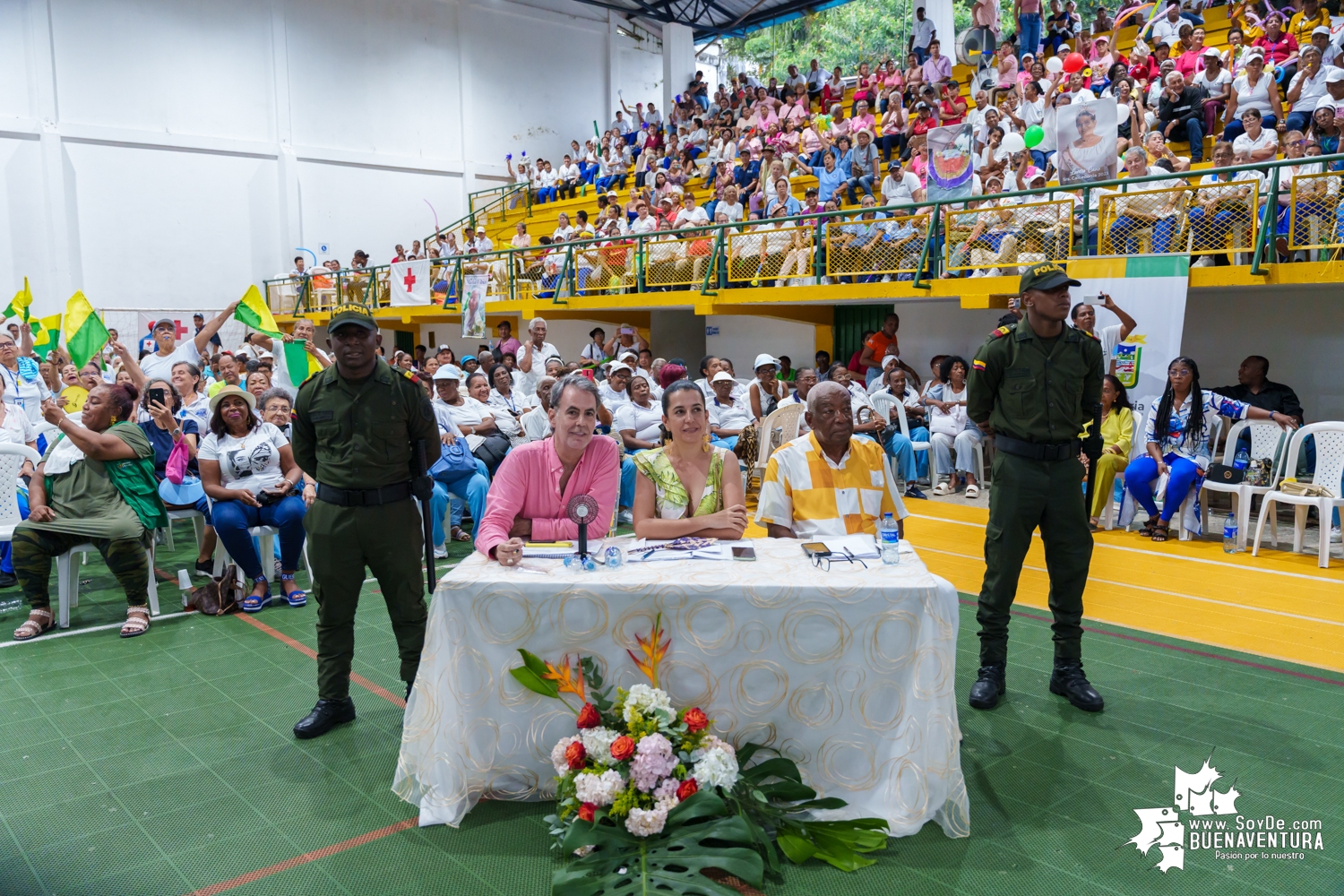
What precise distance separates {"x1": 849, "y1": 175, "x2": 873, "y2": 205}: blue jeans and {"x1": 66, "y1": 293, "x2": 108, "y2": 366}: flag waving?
9.28 m

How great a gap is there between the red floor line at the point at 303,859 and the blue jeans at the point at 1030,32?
15.1 meters

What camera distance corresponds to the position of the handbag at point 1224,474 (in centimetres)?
710

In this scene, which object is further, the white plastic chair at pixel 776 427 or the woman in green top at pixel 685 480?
the white plastic chair at pixel 776 427

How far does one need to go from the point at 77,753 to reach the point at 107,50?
20694 mm

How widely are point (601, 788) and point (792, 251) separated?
953 centimetres

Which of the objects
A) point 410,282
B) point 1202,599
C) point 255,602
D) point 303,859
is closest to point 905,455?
point 1202,599

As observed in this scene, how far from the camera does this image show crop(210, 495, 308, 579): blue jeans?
5648mm

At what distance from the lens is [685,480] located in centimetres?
391

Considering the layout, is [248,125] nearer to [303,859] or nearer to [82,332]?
[82,332]

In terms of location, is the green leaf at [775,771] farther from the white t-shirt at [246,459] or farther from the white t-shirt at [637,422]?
the white t-shirt at [637,422]

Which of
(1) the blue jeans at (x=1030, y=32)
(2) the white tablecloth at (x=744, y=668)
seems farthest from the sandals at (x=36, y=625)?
(1) the blue jeans at (x=1030, y=32)

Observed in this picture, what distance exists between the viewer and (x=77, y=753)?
3.73 m

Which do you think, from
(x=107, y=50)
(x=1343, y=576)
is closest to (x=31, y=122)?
(x=107, y=50)

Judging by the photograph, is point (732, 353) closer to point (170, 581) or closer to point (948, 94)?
point (948, 94)
